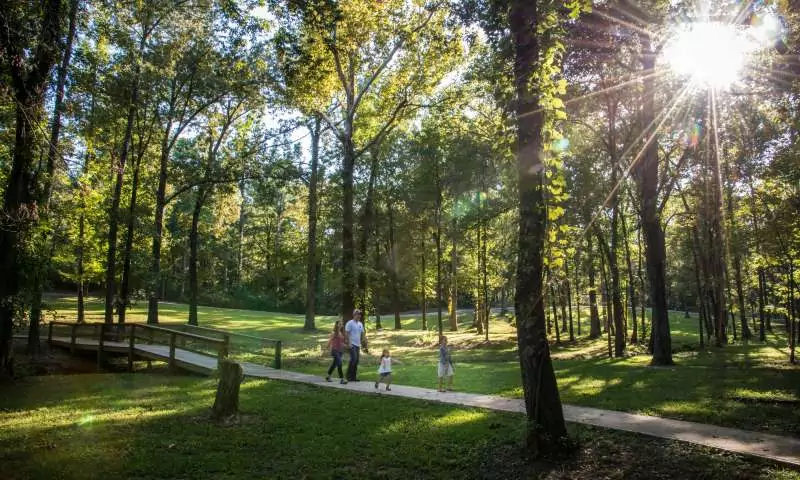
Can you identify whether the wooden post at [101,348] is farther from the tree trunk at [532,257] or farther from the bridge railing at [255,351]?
the tree trunk at [532,257]

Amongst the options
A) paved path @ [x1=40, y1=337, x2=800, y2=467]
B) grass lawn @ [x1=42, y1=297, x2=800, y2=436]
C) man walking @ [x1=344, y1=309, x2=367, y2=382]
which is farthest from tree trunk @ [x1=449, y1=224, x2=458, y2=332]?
paved path @ [x1=40, y1=337, x2=800, y2=467]

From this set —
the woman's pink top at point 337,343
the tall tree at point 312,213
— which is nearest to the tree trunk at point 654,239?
the woman's pink top at point 337,343

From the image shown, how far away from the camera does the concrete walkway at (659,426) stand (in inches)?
246

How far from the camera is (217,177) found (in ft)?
81.4

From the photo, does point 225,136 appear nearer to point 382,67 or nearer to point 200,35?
point 200,35

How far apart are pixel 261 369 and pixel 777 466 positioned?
13324 millimetres

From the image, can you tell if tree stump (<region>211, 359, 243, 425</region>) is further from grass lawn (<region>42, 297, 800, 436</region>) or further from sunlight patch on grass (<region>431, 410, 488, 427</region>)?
grass lawn (<region>42, 297, 800, 436</region>)

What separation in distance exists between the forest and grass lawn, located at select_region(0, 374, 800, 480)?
4.03ft

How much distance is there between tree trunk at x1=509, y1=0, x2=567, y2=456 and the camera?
6.15 meters

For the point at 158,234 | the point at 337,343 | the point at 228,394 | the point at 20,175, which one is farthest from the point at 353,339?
the point at 158,234

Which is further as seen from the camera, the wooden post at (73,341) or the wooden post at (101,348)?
the wooden post at (73,341)

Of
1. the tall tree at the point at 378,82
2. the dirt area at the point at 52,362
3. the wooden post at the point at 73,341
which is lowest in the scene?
the dirt area at the point at 52,362

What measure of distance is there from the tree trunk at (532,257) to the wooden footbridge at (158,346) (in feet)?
31.6

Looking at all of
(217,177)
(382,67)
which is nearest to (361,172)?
(217,177)
